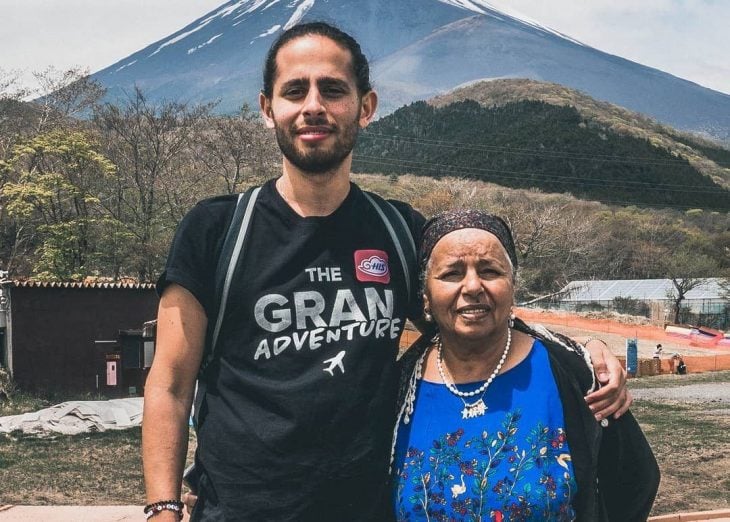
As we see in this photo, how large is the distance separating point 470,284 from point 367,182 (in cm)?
6780

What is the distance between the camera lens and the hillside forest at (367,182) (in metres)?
24.7

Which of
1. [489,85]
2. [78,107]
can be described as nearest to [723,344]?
[78,107]

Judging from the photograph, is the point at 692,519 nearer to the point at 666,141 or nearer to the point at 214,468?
the point at 214,468

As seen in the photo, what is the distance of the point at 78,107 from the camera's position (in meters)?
27.5

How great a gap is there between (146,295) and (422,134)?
8785 centimetres

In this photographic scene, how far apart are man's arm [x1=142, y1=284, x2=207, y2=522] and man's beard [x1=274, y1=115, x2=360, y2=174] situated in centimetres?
45

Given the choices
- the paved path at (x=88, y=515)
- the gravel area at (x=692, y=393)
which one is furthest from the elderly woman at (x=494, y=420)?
the gravel area at (x=692, y=393)

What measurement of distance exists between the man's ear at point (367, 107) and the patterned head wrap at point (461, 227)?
0.34 meters

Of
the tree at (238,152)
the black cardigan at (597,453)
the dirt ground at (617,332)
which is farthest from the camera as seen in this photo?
the dirt ground at (617,332)

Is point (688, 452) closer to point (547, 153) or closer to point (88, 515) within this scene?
point (88, 515)

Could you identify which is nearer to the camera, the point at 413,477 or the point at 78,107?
the point at 413,477

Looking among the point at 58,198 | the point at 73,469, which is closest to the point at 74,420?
the point at 73,469

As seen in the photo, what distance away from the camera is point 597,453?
2018mm

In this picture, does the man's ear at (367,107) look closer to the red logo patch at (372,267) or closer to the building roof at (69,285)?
A: the red logo patch at (372,267)
